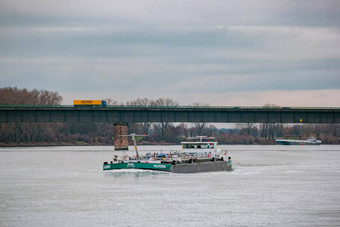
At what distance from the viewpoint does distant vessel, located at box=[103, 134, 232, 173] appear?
7888 centimetres

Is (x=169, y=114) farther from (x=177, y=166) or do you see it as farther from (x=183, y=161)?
(x=177, y=166)

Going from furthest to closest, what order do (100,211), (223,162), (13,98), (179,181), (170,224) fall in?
(13,98), (223,162), (179,181), (100,211), (170,224)

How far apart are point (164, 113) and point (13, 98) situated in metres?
59.7

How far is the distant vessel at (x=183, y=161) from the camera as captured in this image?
7888 cm

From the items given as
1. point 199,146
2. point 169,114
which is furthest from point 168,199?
point 169,114

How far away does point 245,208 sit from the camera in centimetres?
4909

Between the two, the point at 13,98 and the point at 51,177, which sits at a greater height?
the point at 13,98

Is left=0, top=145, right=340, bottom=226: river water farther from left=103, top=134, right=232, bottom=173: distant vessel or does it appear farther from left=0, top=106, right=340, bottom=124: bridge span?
left=0, top=106, right=340, bottom=124: bridge span

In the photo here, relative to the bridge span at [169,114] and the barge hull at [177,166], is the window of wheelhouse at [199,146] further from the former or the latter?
the bridge span at [169,114]

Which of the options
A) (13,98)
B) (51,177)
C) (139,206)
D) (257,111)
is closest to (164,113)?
(257,111)

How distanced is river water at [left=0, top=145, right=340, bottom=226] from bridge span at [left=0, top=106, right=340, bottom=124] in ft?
233

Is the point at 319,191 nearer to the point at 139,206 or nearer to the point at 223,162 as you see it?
the point at 139,206

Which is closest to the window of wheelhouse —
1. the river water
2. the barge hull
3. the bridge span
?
the barge hull

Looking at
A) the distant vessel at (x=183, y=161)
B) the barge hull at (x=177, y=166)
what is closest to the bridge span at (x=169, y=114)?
the distant vessel at (x=183, y=161)
